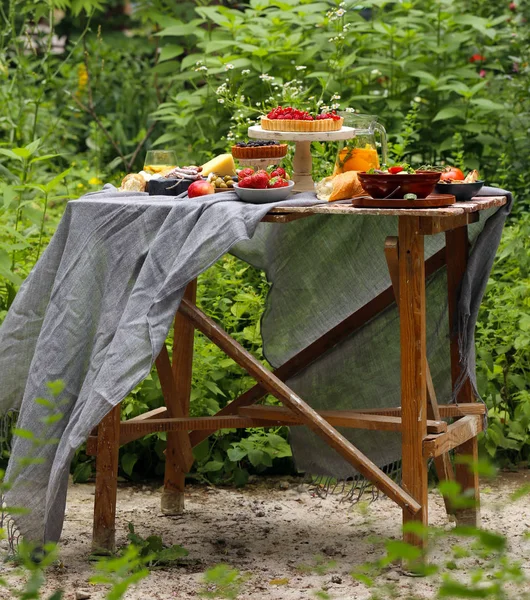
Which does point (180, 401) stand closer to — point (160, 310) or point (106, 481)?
point (106, 481)

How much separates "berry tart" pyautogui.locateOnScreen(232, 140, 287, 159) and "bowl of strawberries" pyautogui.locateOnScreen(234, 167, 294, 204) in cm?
16

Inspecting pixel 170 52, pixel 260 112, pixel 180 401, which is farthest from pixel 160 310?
pixel 170 52

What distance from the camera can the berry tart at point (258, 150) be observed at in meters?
3.37

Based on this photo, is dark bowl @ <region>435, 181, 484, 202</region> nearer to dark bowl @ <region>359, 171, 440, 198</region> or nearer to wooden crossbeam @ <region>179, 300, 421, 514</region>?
dark bowl @ <region>359, 171, 440, 198</region>

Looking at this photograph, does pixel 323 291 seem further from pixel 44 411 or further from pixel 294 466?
pixel 44 411

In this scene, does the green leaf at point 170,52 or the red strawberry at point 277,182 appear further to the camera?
the green leaf at point 170,52

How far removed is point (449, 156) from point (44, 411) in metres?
3.55

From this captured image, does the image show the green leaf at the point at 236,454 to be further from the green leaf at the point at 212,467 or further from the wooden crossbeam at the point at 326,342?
the wooden crossbeam at the point at 326,342

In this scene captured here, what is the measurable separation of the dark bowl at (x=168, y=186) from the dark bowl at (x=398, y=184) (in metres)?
0.63

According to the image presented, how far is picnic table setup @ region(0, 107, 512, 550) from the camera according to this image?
10.1ft

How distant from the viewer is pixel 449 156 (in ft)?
20.3

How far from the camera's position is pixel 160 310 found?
10.0 ft

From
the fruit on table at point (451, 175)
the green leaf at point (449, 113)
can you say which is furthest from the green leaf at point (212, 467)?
the green leaf at point (449, 113)

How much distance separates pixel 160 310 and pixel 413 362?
0.74 metres
